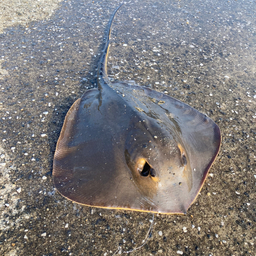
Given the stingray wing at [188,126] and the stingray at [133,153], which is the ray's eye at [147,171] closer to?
the stingray at [133,153]

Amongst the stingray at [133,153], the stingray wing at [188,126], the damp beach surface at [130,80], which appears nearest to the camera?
the stingray at [133,153]

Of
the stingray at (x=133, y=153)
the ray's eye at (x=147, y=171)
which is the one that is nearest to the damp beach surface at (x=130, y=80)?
the stingray at (x=133, y=153)

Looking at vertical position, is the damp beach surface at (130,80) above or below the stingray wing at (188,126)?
below

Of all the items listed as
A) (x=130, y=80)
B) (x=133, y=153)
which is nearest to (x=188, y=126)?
(x=133, y=153)

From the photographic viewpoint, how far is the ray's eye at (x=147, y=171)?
2.34 m

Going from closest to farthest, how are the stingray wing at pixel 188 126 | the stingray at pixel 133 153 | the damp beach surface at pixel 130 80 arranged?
the stingray at pixel 133 153, the damp beach surface at pixel 130 80, the stingray wing at pixel 188 126

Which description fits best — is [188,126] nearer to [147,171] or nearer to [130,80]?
[147,171]

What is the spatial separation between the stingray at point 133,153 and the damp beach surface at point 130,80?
0.45m

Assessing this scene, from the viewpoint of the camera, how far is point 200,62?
19.2 ft

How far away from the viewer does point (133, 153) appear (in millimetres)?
2580

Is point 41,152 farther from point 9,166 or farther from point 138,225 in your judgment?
point 138,225

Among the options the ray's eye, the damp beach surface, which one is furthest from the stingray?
the damp beach surface

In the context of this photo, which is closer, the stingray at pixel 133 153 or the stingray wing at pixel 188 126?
the stingray at pixel 133 153

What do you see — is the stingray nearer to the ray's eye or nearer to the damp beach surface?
the ray's eye
